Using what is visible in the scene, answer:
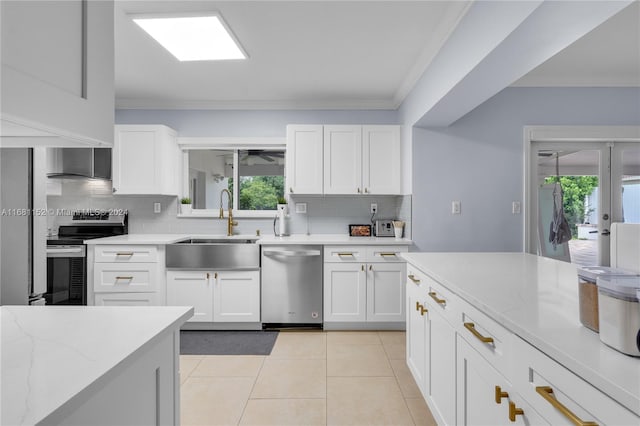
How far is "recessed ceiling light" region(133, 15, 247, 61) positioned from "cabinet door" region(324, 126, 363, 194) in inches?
52.0

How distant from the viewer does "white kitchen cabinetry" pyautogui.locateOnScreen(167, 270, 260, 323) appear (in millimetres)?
3496

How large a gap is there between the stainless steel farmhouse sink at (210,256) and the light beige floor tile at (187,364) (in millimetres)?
864

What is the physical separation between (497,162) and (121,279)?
3914 mm

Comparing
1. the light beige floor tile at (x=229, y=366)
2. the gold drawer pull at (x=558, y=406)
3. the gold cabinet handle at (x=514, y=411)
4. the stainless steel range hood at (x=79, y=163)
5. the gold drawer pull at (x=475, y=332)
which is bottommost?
the light beige floor tile at (x=229, y=366)

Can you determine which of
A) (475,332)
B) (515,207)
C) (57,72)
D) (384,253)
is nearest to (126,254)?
(384,253)

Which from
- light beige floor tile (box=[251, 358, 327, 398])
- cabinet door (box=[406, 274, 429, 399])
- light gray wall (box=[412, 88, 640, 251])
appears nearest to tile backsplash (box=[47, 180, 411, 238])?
light gray wall (box=[412, 88, 640, 251])

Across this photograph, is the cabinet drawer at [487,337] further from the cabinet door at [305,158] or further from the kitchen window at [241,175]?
the kitchen window at [241,175]

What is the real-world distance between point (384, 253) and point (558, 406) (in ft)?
8.85

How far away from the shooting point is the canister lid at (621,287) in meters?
0.79

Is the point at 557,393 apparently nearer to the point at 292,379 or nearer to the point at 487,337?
the point at 487,337

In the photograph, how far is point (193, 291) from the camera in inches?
138

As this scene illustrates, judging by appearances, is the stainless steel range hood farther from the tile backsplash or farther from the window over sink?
the window over sink

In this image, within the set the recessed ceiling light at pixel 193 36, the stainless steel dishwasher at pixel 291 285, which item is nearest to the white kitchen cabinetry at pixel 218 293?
the stainless steel dishwasher at pixel 291 285

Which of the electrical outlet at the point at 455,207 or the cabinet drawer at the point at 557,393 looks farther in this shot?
the electrical outlet at the point at 455,207
